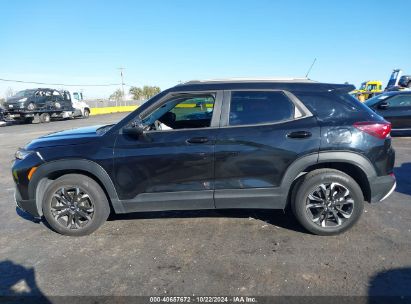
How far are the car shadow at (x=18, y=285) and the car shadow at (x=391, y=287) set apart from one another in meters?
2.78

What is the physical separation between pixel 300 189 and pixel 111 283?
7.40 feet

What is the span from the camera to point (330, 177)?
3.66 meters

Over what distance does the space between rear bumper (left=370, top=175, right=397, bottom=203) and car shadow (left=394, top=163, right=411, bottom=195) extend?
5.87 feet

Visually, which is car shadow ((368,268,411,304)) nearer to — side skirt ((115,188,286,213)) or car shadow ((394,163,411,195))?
side skirt ((115,188,286,213))

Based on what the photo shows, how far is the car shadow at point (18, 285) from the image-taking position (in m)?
2.78

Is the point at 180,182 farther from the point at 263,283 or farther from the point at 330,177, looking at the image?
the point at 330,177

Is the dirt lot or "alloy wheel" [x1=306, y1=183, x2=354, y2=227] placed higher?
"alloy wheel" [x1=306, y1=183, x2=354, y2=227]

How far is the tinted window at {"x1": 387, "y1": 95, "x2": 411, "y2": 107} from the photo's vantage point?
10172 millimetres

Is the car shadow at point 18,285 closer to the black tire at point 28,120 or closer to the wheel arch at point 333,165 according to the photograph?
the wheel arch at point 333,165

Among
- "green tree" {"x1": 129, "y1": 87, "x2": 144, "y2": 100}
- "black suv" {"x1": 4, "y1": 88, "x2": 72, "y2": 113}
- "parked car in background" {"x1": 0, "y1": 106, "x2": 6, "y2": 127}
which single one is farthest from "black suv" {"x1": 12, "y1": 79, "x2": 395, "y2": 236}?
"green tree" {"x1": 129, "y1": 87, "x2": 144, "y2": 100}

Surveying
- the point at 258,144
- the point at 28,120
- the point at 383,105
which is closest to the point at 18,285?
the point at 258,144

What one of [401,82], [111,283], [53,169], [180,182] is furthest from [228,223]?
[401,82]

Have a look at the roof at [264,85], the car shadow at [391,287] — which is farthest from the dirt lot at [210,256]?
the roof at [264,85]

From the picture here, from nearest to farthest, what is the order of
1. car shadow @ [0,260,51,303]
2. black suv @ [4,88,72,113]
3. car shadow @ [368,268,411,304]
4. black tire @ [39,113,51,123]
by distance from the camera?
car shadow @ [368,268,411,304] < car shadow @ [0,260,51,303] < black suv @ [4,88,72,113] < black tire @ [39,113,51,123]
